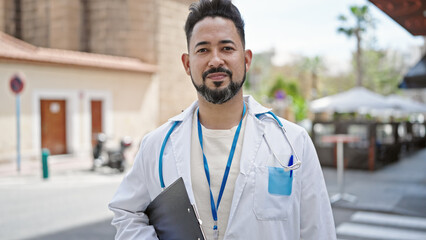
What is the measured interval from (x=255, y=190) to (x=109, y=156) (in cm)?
1158

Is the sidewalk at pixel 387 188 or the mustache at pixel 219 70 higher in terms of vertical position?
the mustache at pixel 219 70

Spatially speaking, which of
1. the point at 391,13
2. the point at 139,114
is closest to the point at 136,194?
the point at 391,13

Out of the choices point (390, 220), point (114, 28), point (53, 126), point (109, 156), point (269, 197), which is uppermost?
point (114, 28)

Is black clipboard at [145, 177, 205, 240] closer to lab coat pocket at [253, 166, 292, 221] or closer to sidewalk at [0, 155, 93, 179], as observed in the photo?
lab coat pocket at [253, 166, 292, 221]

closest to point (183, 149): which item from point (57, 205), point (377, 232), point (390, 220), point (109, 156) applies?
point (377, 232)

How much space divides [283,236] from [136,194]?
27.1 inches

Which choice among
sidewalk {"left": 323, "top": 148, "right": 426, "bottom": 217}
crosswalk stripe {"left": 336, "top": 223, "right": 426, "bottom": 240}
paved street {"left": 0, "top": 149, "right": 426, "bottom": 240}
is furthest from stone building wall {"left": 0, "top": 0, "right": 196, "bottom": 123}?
crosswalk stripe {"left": 336, "top": 223, "right": 426, "bottom": 240}

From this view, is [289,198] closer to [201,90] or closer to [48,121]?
[201,90]

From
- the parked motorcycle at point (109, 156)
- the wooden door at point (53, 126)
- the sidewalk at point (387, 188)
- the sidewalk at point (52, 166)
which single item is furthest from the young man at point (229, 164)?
the wooden door at point (53, 126)

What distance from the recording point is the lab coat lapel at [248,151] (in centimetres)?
178

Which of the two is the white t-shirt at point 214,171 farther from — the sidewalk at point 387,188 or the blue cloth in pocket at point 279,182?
the sidewalk at point 387,188

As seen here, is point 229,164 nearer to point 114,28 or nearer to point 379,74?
point 114,28

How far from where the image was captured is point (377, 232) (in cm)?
650

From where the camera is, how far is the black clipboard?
5.71 feet
